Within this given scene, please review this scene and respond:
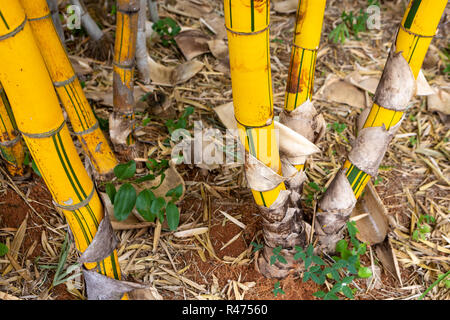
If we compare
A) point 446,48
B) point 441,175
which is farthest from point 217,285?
point 446,48

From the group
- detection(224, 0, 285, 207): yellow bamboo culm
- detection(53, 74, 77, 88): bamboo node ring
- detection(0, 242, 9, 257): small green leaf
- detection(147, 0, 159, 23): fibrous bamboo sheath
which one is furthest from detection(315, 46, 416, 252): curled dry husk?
detection(147, 0, 159, 23): fibrous bamboo sheath

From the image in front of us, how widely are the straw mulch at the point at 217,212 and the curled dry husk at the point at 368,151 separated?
0.12m

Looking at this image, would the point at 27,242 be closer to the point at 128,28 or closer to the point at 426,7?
the point at 128,28

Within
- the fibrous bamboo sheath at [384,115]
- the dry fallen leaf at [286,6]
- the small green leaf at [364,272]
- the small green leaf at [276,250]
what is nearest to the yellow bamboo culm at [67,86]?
the small green leaf at [276,250]

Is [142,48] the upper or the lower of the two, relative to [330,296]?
upper

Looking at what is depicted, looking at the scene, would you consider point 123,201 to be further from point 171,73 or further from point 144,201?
point 171,73

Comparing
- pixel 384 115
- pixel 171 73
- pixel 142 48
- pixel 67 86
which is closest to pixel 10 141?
pixel 67 86

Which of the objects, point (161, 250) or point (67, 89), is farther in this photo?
point (161, 250)

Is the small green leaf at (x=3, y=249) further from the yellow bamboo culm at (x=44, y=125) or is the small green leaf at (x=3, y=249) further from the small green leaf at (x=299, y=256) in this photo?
the small green leaf at (x=299, y=256)

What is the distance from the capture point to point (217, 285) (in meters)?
1.19

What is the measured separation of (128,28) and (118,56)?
9 centimetres

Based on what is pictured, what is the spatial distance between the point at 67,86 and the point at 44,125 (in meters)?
0.39

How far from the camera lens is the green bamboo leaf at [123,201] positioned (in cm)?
110

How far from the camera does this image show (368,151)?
42.0 inches
